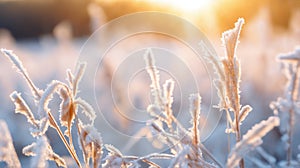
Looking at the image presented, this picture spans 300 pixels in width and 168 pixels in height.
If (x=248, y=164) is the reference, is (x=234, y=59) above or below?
above

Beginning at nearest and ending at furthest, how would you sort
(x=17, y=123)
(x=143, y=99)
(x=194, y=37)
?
(x=143, y=99)
(x=17, y=123)
(x=194, y=37)

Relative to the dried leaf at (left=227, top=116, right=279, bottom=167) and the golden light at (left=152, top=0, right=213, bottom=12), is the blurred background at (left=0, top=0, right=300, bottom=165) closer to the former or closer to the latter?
the golden light at (left=152, top=0, right=213, bottom=12)

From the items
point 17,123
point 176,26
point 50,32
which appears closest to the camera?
point 17,123

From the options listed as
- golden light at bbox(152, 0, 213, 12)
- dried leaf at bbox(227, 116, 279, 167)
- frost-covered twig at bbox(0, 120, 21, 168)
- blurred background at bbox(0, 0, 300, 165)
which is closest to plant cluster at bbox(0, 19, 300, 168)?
frost-covered twig at bbox(0, 120, 21, 168)

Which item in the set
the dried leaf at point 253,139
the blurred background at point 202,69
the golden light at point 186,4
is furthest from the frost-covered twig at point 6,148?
the golden light at point 186,4

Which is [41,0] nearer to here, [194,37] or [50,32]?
[50,32]

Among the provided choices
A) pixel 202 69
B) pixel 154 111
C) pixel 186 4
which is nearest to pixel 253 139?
pixel 154 111

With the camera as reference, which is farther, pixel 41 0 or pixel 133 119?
pixel 41 0

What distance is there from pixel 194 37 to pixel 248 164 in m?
3.87

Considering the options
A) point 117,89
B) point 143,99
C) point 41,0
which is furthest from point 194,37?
point 41,0

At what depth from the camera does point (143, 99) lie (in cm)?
492

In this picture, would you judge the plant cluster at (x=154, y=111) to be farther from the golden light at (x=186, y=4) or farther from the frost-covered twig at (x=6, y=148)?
the golden light at (x=186, y=4)

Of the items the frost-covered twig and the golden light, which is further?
the golden light

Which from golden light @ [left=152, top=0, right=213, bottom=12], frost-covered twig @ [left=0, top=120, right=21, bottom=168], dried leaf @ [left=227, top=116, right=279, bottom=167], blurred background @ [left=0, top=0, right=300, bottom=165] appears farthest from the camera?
golden light @ [left=152, top=0, right=213, bottom=12]
